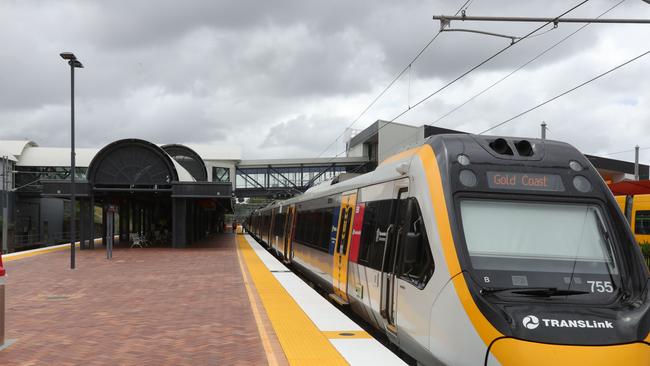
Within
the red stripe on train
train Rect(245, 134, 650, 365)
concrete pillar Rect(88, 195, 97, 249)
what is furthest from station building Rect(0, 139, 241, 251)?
train Rect(245, 134, 650, 365)

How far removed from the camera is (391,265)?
747 cm

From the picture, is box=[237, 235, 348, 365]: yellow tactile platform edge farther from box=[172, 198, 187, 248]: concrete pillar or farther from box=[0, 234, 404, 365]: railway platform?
box=[172, 198, 187, 248]: concrete pillar

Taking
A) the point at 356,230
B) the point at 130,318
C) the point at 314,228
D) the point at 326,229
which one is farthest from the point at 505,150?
the point at 314,228

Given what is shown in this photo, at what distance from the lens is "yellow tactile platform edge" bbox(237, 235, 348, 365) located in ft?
22.2

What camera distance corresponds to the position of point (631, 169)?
190 feet

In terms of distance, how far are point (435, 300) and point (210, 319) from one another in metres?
5.30

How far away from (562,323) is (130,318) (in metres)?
7.43

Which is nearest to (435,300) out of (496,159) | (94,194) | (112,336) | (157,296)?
(496,159)

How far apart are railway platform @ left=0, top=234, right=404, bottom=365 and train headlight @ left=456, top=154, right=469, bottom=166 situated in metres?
2.26

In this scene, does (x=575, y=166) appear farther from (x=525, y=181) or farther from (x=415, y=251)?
(x=415, y=251)

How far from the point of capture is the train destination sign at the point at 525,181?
6.14 meters

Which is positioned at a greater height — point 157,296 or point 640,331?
point 640,331

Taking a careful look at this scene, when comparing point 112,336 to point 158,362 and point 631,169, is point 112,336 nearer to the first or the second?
point 158,362

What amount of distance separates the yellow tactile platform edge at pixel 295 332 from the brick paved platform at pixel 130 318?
320 millimetres
